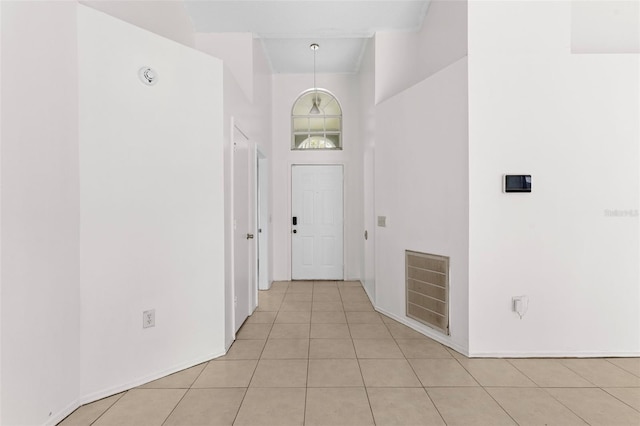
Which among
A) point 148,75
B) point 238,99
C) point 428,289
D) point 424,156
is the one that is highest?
point 238,99

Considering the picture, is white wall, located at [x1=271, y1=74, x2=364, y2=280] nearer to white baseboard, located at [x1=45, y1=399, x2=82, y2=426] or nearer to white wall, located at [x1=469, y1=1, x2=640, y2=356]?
white wall, located at [x1=469, y1=1, x2=640, y2=356]

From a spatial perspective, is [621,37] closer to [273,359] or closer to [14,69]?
[273,359]

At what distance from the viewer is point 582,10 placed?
10.2 feet

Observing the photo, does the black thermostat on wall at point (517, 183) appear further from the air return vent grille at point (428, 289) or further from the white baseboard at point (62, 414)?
the white baseboard at point (62, 414)

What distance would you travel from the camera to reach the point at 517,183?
2.77 meters

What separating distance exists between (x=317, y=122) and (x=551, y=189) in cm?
388

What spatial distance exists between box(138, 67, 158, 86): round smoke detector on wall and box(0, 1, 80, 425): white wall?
0.39 metres

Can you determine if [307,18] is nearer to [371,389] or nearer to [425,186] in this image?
[425,186]

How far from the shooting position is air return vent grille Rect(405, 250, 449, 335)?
3062mm

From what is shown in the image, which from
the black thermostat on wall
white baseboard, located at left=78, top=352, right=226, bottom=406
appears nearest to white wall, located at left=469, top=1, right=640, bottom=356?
the black thermostat on wall

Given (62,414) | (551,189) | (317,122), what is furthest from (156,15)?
(551,189)

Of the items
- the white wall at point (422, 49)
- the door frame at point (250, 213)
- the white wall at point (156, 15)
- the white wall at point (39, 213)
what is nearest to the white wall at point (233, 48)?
the white wall at point (156, 15)

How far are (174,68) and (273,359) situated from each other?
7.98 ft

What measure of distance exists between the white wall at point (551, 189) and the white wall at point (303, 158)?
9.60 ft
